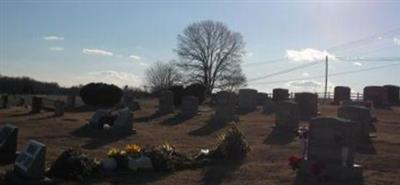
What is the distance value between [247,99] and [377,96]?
11.7m

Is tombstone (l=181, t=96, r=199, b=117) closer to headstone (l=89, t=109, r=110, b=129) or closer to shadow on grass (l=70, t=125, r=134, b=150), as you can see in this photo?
headstone (l=89, t=109, r=110, b=129)

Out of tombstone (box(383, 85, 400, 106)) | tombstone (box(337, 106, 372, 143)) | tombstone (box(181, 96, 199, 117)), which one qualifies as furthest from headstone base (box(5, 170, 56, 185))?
tombstone (box(383, 85, 400, 106))

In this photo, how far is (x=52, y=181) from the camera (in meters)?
13.1

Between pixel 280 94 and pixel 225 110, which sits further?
pixel 280 94

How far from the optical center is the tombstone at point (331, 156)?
46.5 ft

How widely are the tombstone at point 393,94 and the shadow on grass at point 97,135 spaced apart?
A: 30578mm

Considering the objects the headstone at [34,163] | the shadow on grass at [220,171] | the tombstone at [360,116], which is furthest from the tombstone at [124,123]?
the headstone at [34,163]

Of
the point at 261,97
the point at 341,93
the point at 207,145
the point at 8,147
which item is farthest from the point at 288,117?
the point at 341,93

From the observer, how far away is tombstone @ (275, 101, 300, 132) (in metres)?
27.4

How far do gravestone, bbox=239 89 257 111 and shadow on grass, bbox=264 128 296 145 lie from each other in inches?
627

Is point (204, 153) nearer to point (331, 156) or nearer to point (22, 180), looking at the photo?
point (331, 156)

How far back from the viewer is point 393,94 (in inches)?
2040

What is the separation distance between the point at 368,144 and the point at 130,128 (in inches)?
389

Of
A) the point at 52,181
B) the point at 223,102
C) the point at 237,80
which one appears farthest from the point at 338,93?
the point at 52,181
